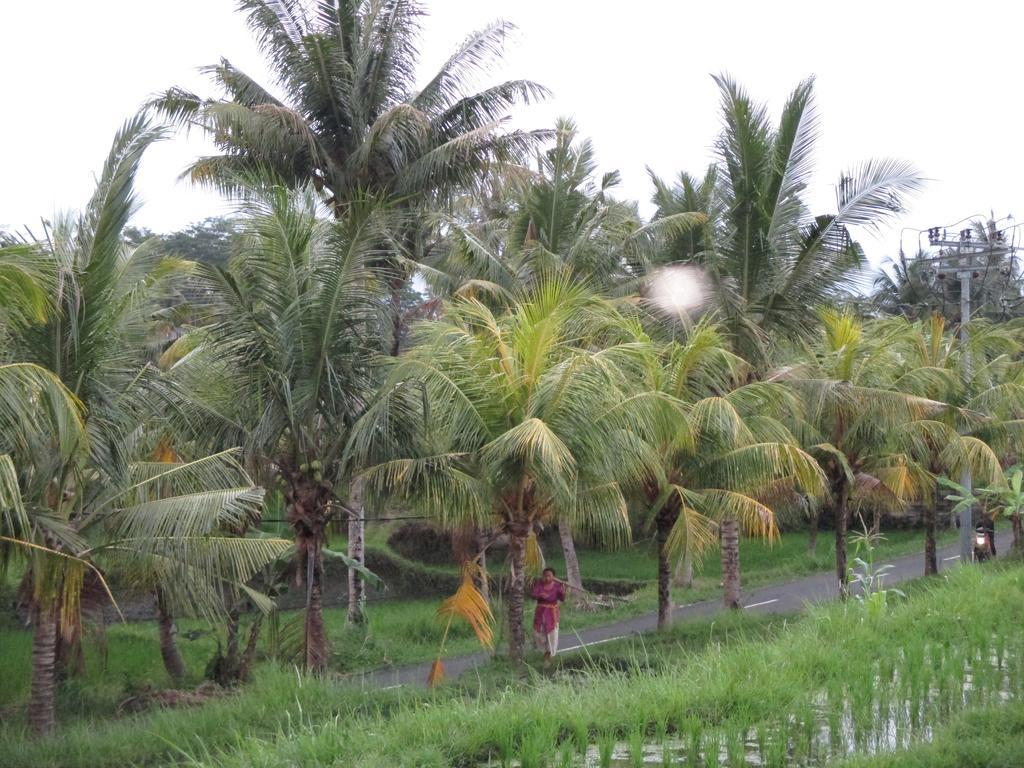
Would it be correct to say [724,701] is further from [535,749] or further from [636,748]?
[535,749]

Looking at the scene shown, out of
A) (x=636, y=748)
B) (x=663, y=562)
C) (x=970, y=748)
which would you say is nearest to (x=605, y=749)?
(x=636, y=748)

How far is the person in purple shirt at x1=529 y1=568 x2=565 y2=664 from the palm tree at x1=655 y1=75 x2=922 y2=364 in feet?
19.4

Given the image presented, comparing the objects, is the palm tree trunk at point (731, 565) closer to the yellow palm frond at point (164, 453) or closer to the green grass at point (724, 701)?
the green grass at point (724, 701)

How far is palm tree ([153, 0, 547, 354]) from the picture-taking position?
16.7 metres

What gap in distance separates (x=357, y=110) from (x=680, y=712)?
12501 mm

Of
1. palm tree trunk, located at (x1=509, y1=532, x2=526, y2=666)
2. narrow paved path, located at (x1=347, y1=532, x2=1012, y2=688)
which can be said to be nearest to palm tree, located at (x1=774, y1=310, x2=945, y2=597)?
narrow paved path, located at (x1=347, y1=532, x2=1012, y2=688)

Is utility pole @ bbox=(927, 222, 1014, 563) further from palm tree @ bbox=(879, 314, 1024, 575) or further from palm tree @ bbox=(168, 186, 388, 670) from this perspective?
palm tree @ bbox=(168, 186, 388, 670)

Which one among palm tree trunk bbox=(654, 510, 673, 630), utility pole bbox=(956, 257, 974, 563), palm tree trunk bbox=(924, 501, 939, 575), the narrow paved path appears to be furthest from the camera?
palm tree trunk bbox=(924, 501, 939, 575)

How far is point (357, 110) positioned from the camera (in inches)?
669

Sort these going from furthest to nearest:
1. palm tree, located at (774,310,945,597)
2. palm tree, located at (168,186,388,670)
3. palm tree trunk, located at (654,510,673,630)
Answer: palm tree, located at (774,310,945,597)
palm tree trunk, located at (654,510,673,630)
palm tree, located at (168,186,388,670)

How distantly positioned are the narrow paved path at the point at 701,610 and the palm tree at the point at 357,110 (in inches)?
193

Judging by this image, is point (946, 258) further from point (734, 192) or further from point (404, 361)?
point (404, 361)

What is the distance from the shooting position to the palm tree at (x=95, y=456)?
363 inches

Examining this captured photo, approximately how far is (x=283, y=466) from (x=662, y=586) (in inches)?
240
